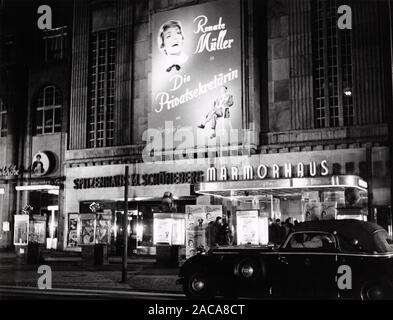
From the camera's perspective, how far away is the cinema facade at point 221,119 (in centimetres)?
2412

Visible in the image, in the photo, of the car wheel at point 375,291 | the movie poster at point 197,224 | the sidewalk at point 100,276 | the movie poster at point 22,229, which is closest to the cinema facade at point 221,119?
the movie poster at point 197,224

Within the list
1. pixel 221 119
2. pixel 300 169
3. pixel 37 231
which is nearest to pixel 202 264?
pixel 300 169

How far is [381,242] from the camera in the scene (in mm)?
11227

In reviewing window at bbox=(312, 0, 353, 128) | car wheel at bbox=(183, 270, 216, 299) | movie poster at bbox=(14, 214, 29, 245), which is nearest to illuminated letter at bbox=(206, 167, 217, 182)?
window at bbox=(312, 0, 353, 128)

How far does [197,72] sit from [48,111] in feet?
34.8

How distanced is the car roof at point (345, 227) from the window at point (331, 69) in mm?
14730

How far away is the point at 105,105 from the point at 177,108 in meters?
5.10

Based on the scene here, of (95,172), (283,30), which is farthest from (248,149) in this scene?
(95,172)

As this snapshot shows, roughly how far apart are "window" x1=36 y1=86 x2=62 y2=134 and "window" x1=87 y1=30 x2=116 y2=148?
2716 millimetres

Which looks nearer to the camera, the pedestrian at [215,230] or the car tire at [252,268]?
the car tire at [252,268]

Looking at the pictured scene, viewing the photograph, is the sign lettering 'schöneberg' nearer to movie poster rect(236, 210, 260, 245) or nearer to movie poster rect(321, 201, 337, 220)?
movie poster rect(236, 210, 260, 245)

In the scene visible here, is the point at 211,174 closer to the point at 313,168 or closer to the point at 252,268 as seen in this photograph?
the point at 313,168

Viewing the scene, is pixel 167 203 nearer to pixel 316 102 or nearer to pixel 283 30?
pixel 316 102

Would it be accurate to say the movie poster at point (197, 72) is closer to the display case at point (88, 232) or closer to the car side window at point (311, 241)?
the display case at point (88, 232)
